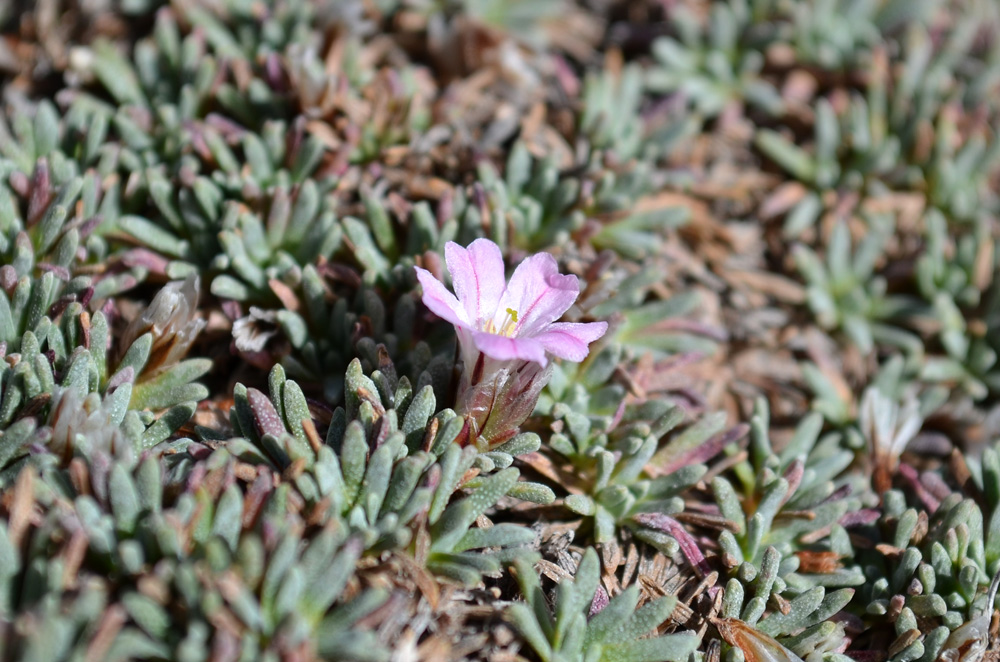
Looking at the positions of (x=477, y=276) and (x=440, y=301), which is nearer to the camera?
(x=440, y=301)

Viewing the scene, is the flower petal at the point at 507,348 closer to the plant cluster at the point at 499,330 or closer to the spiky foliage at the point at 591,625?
the plant cluster at the point at 499,330

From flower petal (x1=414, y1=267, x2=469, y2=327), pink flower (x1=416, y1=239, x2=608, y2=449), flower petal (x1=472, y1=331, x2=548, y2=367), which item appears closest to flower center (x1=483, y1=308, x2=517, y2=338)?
pink flower (x1=416, y1=239, x2=608, y2=449)

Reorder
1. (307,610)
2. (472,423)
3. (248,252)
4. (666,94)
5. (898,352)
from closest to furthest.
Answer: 1. (307,610)
2. (472,423)
3. (248,252)
4. (898,352)
5. (666,94)

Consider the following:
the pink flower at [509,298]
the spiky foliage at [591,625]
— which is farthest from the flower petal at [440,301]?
the spiky foliage at [591,625]

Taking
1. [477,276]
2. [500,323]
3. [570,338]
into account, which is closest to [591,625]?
[570,338]

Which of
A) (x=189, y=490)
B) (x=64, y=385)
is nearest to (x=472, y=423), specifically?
(x=189, y=490)

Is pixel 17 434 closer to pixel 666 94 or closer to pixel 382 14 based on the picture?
pixel 382 14

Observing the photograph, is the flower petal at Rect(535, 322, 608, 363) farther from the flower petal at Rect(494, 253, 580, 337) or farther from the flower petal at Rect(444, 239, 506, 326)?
the flower petal at Rect(444, 239, 506, 326)

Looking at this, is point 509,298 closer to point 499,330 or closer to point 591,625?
point 499,330
